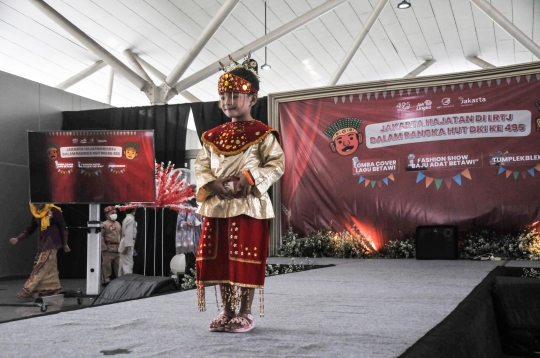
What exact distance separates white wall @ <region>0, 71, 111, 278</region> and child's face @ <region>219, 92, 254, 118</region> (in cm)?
766

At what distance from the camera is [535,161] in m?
6.90

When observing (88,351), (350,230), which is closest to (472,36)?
(350,230)

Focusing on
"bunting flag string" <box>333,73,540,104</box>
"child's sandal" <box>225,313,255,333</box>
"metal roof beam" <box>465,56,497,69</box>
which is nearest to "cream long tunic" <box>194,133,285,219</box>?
"child's sandal" <box>225,313,255,333</box>

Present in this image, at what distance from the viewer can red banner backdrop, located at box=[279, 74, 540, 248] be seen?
7.02 meters

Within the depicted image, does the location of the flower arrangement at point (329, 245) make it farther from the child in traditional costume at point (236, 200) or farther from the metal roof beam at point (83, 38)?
the child in traditional costume at point (236, 200)

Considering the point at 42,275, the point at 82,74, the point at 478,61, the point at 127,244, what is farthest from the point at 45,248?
the point at 478,61

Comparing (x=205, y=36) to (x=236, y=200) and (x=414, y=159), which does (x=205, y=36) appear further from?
(x=236, y=200)

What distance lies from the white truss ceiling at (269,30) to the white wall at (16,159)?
3.42ft

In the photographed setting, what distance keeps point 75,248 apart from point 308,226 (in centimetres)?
→ 436

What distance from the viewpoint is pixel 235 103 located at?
7.39ft

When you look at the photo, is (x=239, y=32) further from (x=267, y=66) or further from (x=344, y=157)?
(x=344, y=157)

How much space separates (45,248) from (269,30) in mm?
5590

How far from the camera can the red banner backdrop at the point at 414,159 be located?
7.02m

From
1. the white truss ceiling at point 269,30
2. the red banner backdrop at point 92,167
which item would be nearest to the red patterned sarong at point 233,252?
the red banner backdrop at point 92,167
